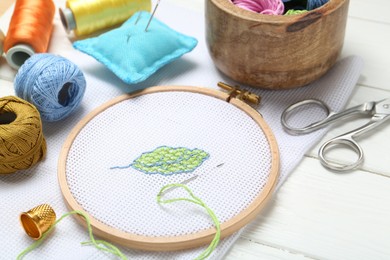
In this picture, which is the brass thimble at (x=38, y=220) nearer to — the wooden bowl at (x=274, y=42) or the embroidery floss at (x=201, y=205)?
the embroidery floss at (x=201, y=205)

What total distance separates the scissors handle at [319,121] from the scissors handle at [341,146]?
4cm

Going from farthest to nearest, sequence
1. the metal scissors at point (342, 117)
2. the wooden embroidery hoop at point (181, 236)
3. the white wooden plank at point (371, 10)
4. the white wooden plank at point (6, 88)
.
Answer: the white wooden plank at point (371, 10)
the white wooden plank at point (6, 88)
the metal scissors at point (342, 117)
the wooden embroidery hoop at point (181, 236)

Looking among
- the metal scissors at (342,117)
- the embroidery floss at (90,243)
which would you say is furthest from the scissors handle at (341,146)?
the embroidery floss at (90,243)

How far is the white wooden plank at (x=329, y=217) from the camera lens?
0.72 metres

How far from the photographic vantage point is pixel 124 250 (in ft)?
2.38

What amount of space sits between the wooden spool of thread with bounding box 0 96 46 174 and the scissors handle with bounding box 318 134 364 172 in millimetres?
381

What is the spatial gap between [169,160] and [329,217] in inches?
8.7

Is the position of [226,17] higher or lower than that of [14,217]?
higher

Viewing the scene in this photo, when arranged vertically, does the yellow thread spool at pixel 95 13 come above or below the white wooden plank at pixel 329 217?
above

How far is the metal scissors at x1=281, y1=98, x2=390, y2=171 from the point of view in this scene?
815 mm

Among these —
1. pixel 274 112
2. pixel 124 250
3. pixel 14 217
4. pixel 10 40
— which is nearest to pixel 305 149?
pixel 274 112

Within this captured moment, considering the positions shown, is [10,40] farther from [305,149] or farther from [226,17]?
[305,149]

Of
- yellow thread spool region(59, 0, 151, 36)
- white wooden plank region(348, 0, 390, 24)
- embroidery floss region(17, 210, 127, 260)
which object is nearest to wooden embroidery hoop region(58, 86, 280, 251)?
embroidery floss region(17, 210, 127, 260)

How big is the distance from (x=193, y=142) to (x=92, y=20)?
35cm
